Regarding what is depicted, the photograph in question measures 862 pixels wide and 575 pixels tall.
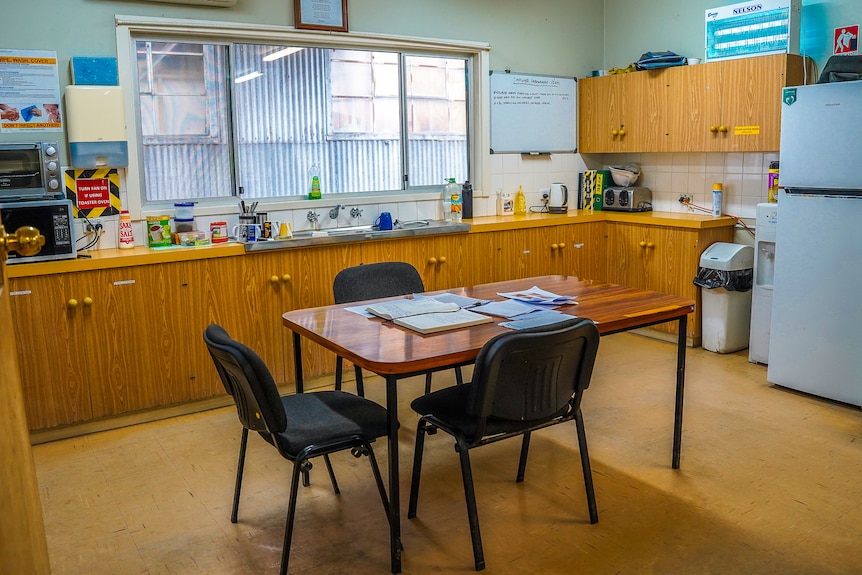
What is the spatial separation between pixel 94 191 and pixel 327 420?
2288mm

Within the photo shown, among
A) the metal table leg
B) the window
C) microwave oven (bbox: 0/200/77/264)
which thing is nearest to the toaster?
the window

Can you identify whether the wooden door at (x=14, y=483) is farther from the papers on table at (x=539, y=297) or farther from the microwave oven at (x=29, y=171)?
the microwave oven at (x=29, y=171)

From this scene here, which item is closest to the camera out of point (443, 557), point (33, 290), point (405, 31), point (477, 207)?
point (443, 557)

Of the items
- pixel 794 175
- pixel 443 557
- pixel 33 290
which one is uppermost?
pixel 794 175

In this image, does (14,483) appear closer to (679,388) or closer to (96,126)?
(679,388)

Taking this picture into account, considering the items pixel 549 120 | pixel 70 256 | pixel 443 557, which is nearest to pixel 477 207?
pixel 549 120

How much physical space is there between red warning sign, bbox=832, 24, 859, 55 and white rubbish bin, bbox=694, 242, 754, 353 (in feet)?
4.29

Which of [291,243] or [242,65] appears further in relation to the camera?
[242,65]

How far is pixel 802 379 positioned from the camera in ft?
13.8

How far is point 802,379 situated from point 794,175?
1102mm

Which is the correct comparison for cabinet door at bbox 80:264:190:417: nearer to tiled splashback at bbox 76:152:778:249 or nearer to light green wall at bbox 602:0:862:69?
tiled splashback at bbox 76:152:778:249

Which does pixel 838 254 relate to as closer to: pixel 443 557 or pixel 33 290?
pixel 443 557

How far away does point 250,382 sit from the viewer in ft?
7.70

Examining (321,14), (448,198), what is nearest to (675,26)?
(448,198)
